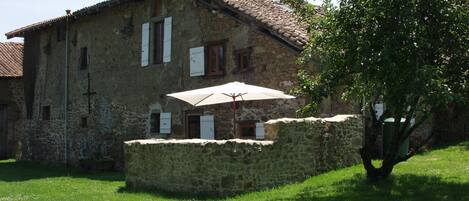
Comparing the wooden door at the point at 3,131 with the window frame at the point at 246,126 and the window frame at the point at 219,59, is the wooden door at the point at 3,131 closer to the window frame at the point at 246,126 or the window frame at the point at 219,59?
the window frame at the point at 219,59

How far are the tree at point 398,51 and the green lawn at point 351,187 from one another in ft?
4.02

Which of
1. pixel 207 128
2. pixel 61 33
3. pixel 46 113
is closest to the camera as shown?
pixel 207 128

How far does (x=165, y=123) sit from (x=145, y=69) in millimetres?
2108

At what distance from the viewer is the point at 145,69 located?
691 inches

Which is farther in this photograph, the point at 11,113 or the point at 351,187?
the point at 11,113

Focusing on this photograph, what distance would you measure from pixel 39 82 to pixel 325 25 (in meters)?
16.8

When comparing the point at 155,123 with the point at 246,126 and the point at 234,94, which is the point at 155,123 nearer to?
the point at 246,126

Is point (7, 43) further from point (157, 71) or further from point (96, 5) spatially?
point (157, 71)

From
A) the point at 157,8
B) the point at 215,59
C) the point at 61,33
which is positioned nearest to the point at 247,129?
the point at 215,59

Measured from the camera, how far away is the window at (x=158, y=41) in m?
17.3

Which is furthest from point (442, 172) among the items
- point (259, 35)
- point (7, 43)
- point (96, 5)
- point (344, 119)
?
point (7, 43)

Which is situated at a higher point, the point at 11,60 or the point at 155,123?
the point at 11,60

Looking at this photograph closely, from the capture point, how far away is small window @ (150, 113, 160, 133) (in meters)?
17.0

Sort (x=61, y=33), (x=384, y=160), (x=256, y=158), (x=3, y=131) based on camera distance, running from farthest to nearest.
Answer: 1. (x=3, y=131)
2. (x=61, y=33)
3. (x=256, y=158)
4. (x=384, y=160)
